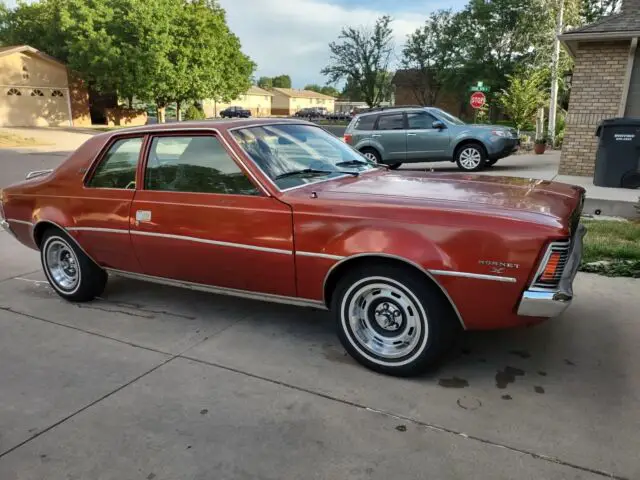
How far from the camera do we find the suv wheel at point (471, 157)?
43.0 feet

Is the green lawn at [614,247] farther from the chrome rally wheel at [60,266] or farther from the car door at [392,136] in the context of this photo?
the car door at [392,136]

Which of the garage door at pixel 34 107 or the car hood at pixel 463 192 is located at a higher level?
the garage door at pixel 34 107

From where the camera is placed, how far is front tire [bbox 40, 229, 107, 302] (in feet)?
14.9

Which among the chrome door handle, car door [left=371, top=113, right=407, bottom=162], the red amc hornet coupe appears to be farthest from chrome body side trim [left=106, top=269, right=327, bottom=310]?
car door [left=371, top=113, right=407, bottom=162]

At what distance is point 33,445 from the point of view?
2648 mm

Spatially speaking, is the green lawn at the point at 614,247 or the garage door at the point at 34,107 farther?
the garage door at the point at 34,107

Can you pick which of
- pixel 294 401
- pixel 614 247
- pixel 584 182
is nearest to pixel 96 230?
pixel 294 401

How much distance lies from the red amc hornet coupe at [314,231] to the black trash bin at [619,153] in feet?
21.0

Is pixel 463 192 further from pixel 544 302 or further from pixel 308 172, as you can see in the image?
pixel 308 172

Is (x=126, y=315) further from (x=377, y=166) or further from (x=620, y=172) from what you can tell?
(x=620, y=172)

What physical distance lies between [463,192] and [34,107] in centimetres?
4090

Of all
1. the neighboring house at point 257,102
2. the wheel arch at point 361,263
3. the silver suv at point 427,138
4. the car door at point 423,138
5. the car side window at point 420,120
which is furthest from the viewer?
the neighboring house at point 257,102

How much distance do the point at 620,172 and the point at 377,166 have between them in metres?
6.78

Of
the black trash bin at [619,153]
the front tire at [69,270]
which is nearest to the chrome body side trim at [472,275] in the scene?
the front tire at [69,270]
